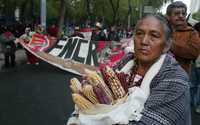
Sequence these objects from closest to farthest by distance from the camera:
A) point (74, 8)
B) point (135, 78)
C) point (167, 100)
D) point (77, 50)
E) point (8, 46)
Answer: point (167, 100), point (135, 78), point (77, 50), point (8, 46), point (74, 8)

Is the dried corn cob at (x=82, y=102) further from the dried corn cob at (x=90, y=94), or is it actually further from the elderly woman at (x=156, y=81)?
the elderly woman at (x=156, y=81)

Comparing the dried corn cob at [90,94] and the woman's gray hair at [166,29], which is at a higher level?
the woman's gray hair at [166,29]

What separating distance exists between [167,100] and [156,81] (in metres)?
0.15

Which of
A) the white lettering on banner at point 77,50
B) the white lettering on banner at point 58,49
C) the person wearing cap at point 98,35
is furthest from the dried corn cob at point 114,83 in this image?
the person wearing cap at point 98,35

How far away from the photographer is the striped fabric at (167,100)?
7.84 ft

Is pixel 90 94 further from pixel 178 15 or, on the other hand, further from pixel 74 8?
pixel 74 8

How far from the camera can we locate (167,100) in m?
2.39

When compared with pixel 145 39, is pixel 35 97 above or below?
below

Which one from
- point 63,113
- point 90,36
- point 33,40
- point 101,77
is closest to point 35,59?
point 33,40

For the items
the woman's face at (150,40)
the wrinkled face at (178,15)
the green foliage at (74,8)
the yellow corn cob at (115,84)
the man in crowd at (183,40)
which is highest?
the woman's face at (150,40)

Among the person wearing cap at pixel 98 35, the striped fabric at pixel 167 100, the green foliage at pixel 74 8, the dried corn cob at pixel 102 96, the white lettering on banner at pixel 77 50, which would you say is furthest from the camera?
the green foliage at pixel 74 8

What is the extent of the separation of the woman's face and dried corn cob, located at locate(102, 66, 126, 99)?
0.17 meters

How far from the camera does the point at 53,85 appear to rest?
13.7 m

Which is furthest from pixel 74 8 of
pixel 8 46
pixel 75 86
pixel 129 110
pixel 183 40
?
pixel 129 110
